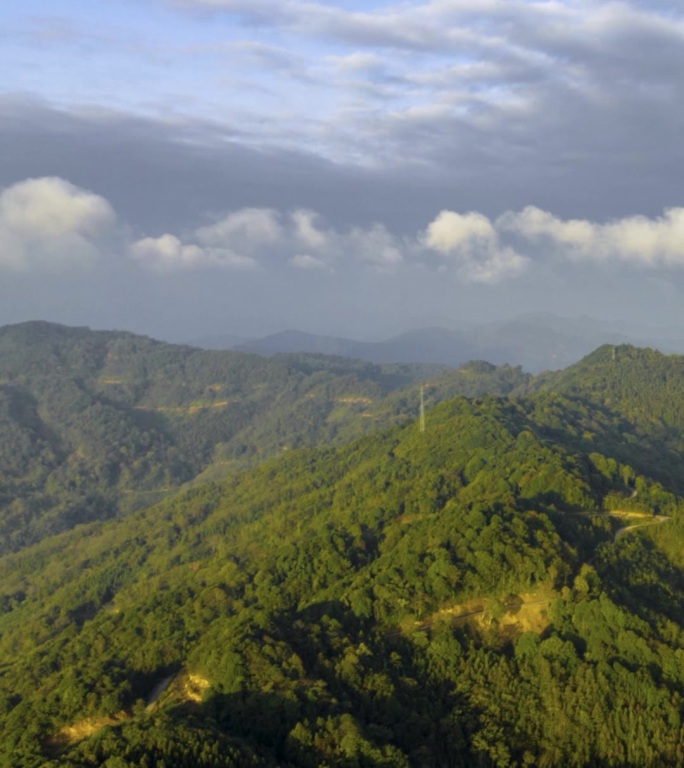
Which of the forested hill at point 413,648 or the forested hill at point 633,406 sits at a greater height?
the forested hill at point 633,406

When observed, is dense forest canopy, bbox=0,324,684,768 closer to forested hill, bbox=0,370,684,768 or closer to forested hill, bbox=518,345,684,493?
forested hill, bbox=0,370,684,768

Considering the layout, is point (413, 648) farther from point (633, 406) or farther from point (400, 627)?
point (633, 406)

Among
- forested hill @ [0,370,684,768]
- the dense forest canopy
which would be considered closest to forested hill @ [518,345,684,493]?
the dense forest canopy

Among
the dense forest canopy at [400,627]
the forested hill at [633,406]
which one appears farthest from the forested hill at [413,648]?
the forested hill at [633,406]

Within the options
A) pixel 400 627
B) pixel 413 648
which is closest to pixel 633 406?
pixel 400 627

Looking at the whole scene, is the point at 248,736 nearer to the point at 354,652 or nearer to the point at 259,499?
the point at 354,652

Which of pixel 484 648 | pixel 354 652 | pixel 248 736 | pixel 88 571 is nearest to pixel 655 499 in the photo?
pixel 484 648

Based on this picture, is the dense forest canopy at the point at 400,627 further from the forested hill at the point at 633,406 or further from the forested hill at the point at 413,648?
the forested hill at the point at 633,406

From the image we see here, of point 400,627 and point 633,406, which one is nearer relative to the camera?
point 400,627

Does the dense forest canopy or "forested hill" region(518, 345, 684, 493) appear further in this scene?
"forested hill" region(518, 345, 684, 493)
